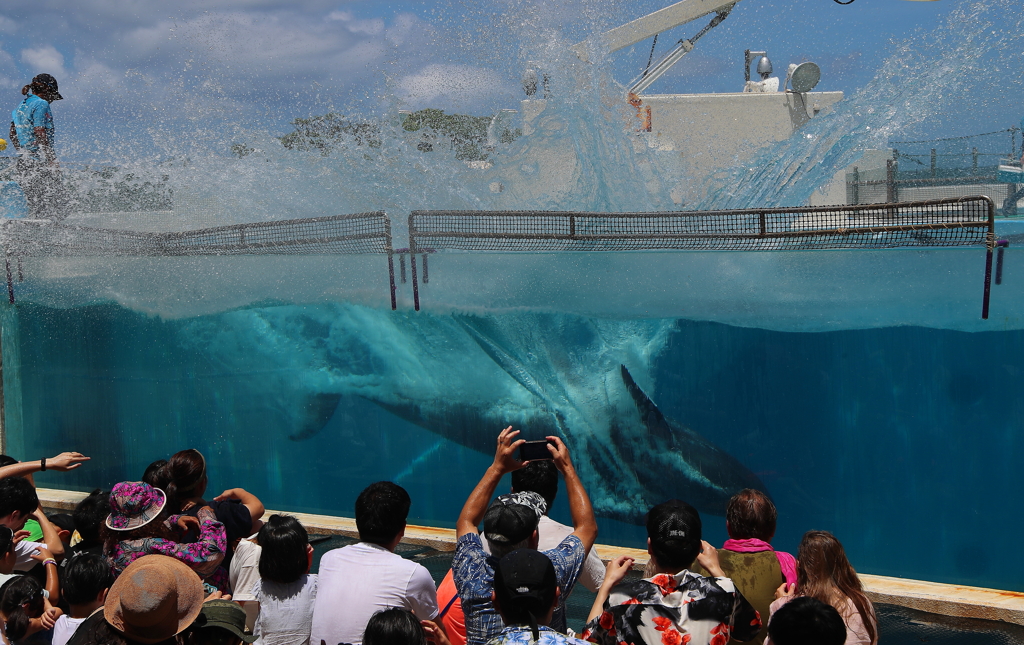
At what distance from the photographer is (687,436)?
21.2ft

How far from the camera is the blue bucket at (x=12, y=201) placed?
8.79m

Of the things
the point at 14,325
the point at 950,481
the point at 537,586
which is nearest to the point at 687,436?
the point at 950,481

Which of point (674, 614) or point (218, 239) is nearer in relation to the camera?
point (674, 614)

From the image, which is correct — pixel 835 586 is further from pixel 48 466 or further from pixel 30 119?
pixel 30 119

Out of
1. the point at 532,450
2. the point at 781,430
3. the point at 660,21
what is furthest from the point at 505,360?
the point at 660,21

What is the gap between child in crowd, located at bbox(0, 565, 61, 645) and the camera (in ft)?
10.6

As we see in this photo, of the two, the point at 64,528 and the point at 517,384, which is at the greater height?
the point at 517,384

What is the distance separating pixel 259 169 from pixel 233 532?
19.4 ft

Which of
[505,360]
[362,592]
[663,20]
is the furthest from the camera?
[663,20]

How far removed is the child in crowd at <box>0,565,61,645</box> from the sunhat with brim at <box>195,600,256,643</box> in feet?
3.63

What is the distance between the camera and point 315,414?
25.7ft

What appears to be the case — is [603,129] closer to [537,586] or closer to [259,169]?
[259,169]

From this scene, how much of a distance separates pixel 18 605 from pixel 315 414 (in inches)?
180

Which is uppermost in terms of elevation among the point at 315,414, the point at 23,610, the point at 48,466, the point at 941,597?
the point at 48,466
